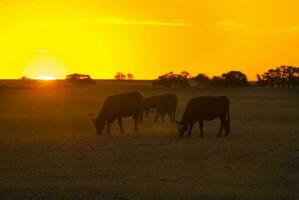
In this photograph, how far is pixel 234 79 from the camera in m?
100

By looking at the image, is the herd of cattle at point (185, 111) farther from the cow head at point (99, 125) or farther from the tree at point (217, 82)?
the tree at point (217, 82)

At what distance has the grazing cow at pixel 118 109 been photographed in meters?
25.3

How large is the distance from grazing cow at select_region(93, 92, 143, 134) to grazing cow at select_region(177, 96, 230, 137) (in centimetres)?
259

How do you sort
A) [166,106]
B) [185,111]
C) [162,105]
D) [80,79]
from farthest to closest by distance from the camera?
[80,79] → [166,106] → [162,105] → [185,111]

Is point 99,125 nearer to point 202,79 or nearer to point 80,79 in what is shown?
point 202,79

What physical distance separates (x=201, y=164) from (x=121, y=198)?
475 centimetres

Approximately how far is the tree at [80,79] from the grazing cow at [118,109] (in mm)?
89762

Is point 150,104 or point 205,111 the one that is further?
point 150,104

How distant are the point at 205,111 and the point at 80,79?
97786 mm

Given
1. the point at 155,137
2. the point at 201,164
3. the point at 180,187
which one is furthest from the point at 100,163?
the point at 155,137

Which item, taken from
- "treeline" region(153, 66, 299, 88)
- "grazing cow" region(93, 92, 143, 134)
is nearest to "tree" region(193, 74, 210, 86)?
"treeline" region(153, 66, 299, 88)

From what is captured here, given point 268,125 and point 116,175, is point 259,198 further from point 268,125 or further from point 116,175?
point 268,125

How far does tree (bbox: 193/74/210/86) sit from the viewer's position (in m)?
104

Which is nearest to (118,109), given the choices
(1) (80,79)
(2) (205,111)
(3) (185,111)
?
(3) (185,111)
